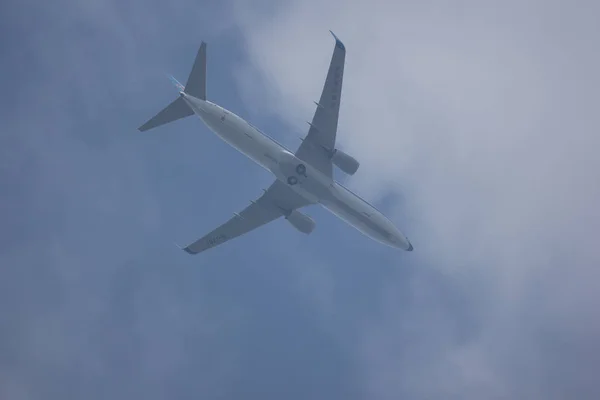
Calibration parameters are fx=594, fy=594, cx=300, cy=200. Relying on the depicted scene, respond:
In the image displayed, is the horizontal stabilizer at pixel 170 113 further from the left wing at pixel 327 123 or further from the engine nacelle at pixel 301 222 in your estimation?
the engine nacelle at pixel 301 222

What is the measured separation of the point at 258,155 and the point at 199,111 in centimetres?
650

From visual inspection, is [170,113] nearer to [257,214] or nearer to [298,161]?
[298,161]

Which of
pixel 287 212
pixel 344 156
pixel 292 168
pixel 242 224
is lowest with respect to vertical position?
pixel 242 224

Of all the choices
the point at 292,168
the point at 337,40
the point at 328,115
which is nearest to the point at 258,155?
the point at 292,168

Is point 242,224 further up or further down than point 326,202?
further down

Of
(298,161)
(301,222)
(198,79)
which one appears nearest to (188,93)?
(198,79)

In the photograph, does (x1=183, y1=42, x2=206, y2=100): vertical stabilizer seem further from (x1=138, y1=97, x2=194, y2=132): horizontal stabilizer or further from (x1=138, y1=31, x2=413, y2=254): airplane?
(x1=138, y1=97, x2=194, y2=132): horizontal stabilizer

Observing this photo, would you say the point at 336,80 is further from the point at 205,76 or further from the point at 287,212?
the point at 287,212

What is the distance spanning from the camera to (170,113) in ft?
171

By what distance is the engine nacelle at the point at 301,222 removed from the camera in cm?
6003

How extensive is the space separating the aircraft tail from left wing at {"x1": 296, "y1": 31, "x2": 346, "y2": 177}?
10.0 meters

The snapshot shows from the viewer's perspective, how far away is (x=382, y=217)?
186ft

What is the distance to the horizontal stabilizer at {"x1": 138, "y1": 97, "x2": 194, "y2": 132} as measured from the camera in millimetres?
51594

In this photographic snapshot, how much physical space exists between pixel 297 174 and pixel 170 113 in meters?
12.5
